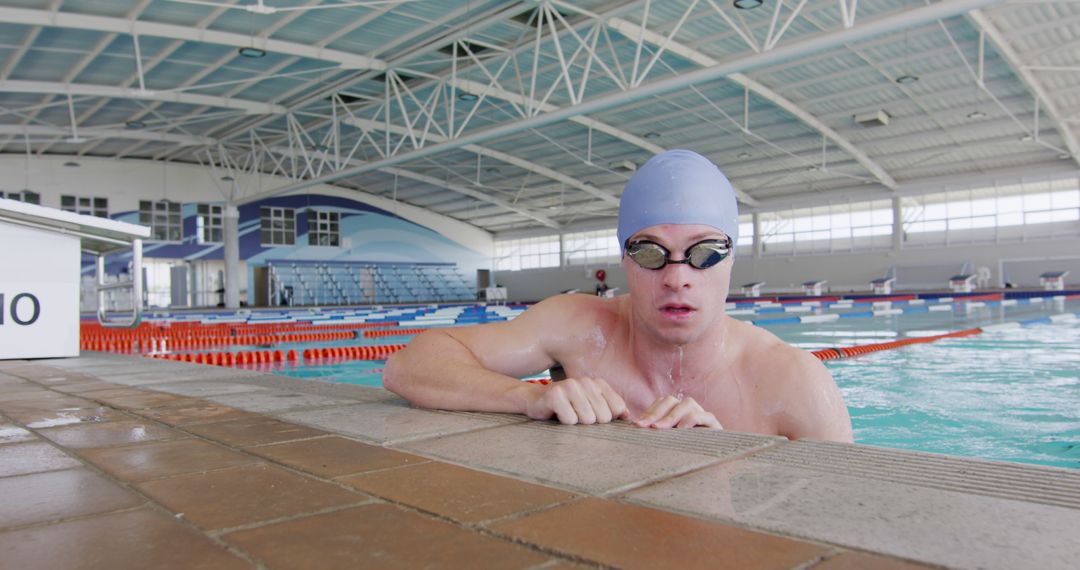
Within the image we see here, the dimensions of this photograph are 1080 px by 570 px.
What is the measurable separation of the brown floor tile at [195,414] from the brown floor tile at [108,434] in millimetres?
94

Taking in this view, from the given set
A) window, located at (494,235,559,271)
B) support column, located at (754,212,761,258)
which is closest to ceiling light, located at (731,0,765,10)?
support column, located at (754,212,761,258)

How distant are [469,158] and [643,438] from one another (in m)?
26.9

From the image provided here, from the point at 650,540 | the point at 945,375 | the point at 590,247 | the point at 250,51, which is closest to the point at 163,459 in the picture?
the point at 650,540

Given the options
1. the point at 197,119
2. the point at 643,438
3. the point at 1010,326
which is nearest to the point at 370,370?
the point at 643,438

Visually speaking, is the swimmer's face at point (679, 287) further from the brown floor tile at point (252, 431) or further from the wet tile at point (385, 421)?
the brown floor tile at point (252, 431)

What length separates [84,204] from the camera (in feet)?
84.4

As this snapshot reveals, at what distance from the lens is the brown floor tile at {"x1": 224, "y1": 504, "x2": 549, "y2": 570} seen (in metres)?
1.05

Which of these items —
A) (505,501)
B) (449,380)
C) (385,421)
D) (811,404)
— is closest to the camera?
(505,501)

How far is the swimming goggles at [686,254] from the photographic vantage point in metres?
A: 2.13

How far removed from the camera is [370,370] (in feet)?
27.8

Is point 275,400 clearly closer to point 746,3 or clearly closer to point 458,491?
point 458,491

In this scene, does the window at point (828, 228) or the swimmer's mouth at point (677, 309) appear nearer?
the swimmer's mouth at point (677, 309)

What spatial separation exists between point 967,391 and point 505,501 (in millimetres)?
5881

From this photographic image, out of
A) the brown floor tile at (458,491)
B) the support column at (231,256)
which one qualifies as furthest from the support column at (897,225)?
the brown floor tile at (458,491)
